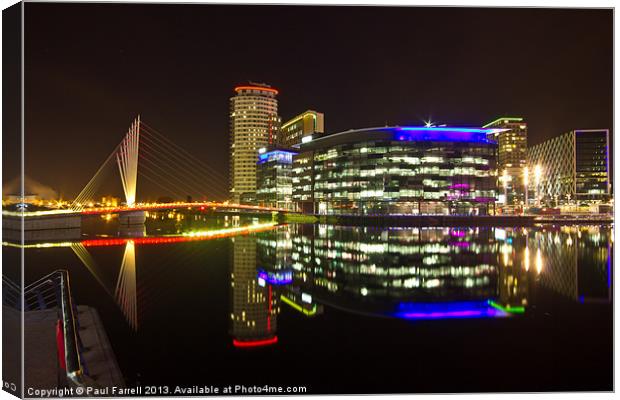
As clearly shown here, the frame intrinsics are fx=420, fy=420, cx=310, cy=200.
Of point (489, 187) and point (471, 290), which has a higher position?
point (489, 187)

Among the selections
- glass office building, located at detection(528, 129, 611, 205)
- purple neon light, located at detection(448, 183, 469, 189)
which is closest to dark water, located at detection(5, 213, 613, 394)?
glass office building, located at detection(528, 129, 611, 205)

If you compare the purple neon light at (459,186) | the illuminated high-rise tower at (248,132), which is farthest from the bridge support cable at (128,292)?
the illuminated high-rise tower at (248,132)

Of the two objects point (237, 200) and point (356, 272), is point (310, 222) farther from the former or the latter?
point (237, 200)

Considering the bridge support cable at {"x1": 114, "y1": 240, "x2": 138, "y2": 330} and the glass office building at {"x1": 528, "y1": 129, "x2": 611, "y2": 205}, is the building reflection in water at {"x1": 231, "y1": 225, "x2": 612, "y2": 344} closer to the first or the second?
the bridge support cable at {"x1": 114, "y1": 240, "x2": 138, "y2": 330}

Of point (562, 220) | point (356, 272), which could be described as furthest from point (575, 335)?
point (562, 220)

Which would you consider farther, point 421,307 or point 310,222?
point 310,222

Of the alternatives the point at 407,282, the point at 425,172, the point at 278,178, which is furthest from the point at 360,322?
the point at 278,178

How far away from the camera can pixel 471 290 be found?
12.1 metres

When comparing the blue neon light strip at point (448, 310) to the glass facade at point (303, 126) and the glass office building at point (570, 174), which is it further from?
the glass facade at point (303, 126)

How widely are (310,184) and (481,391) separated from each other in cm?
7688

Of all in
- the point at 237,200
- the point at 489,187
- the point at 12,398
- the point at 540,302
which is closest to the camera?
the point at 12,398

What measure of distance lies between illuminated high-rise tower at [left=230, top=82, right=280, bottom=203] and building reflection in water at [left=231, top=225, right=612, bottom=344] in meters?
100

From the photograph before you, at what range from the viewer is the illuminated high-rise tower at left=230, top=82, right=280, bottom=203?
120 metres

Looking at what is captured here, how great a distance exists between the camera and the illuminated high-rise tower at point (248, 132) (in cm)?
12044
